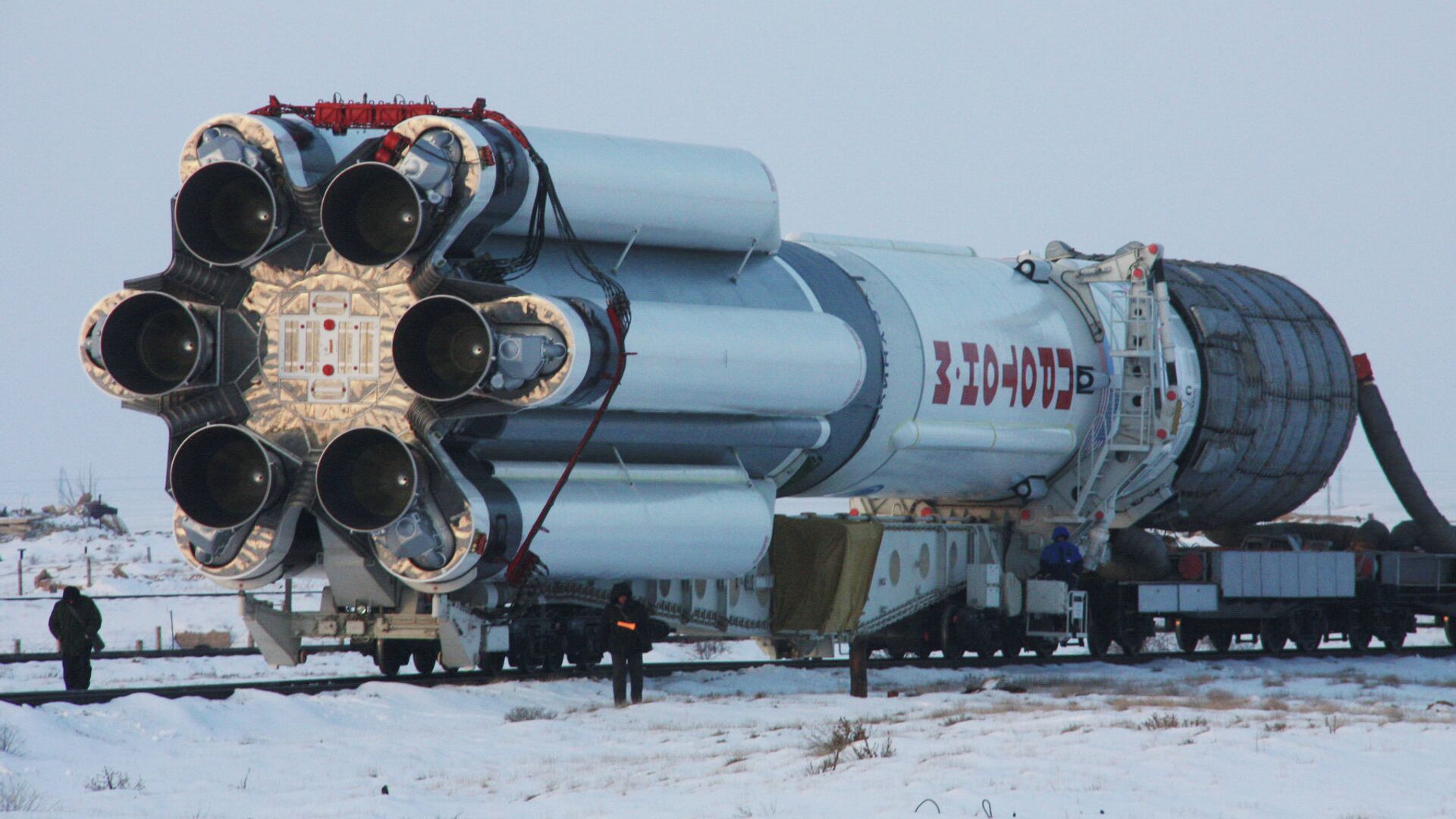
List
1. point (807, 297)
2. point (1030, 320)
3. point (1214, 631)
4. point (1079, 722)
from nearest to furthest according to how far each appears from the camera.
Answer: point (1079, 722)
point (807, 297)
point (1030, 320)
point (1214, 631)

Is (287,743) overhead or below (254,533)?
below

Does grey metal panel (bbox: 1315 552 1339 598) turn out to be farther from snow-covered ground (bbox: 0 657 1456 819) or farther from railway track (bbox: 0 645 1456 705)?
snow-covered ground (bbox: 0 657 1456 819)

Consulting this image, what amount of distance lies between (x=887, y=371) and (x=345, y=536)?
6585mm

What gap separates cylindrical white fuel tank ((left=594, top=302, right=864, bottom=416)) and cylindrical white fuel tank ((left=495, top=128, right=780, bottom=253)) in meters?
0.90

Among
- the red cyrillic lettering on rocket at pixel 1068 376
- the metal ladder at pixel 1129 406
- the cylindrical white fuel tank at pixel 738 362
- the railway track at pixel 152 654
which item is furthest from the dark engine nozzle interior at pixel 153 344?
the metal ladder at pixel 1129 406

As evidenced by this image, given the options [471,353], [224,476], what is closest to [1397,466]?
[471,353]

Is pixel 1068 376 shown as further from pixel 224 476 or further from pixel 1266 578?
pixel 224 476

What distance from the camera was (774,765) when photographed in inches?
486

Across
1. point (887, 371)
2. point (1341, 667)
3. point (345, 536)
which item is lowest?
point (1341, 667)

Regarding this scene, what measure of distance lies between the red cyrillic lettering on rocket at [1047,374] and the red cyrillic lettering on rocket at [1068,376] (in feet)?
0.33

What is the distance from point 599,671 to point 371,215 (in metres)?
5.61

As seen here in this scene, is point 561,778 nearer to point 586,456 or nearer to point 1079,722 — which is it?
point 1079,722

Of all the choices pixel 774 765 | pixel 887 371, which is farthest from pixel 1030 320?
pixel 774 765

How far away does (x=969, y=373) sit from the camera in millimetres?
21047
